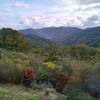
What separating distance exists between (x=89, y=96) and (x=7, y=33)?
42776 millimetres

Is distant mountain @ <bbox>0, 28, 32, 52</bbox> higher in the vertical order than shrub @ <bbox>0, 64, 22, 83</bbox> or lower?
higher

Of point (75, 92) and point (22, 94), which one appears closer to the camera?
point (75, 92)

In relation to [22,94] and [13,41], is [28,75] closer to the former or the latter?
[22,94]

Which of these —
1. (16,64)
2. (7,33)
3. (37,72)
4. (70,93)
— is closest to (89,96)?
(70,93)

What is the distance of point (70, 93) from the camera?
723 inches

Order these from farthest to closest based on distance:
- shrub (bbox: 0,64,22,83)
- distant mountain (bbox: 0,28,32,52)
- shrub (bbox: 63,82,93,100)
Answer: distant mountain (bbox: 0,28,32,52), shrub (bbox: 0,64,22,83), shrub (bbox: 63,82,93,100)

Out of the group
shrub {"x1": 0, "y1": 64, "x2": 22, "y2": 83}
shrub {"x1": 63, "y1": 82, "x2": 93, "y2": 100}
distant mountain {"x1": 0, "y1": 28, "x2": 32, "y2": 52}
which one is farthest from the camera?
distant mountain {"x1": 0, "y1": 28, "x2": 32, "y2": 52}

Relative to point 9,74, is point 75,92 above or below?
below

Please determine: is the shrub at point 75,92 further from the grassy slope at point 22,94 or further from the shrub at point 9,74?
the shrub at point 9,74

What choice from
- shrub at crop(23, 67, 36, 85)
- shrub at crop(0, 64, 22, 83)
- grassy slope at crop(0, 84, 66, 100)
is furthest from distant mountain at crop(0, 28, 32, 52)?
grassy slope at crop(0, 84, 66, 100)

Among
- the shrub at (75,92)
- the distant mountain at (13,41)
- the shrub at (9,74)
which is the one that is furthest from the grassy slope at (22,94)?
the distant mountain at (13,41)

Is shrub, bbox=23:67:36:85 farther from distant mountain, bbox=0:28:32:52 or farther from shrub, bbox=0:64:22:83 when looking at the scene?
distant mountain, bbox=0:28:32:52

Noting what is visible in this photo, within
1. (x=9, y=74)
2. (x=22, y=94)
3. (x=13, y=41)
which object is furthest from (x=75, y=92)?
(x=13, y=41)

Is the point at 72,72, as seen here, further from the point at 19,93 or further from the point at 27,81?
the point at 19,93
